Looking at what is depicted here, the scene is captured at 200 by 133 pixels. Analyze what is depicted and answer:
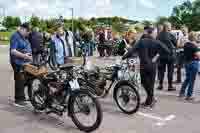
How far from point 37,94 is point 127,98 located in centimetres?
180

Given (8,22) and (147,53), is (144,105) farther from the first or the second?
(8,22)

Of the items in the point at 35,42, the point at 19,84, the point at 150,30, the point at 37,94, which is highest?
the point at 150,30

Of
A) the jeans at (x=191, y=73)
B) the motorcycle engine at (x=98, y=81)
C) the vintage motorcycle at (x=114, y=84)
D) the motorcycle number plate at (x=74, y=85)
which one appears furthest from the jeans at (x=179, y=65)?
the motorcycle number plate at (x=74, y=85)

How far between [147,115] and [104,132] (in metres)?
1.53

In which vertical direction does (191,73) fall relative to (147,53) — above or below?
below

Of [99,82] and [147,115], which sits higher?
[99,82]

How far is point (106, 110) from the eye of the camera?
26.8ft

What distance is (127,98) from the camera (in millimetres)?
7801

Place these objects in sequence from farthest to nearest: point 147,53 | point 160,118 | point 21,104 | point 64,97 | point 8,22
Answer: point 8,22 < point 21,104 < point 147,53 < point 160,118 < point 64,97

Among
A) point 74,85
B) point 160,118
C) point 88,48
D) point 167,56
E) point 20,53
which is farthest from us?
point 88,48

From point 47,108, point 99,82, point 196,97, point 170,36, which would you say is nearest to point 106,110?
point 99,82

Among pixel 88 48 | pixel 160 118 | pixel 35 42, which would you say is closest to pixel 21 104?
pixel 160 118

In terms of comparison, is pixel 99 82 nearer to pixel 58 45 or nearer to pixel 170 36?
pixel 58 45

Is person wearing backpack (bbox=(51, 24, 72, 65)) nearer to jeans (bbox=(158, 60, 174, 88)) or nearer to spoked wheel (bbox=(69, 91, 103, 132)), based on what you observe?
jeans (bbox=(158, 60, 174, 88))
